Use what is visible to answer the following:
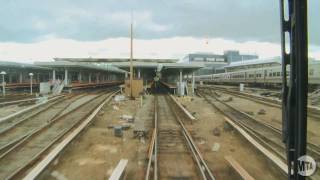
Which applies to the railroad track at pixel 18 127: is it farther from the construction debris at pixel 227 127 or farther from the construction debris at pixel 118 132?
the construction debris at pixel 227 127

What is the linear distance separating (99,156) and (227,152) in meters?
4.17

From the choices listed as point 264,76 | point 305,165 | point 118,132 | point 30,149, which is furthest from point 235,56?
point 305,165

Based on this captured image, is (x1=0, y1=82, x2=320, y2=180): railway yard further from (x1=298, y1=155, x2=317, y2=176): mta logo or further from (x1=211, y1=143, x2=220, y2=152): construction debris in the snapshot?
(x1=298, y1=155, x2=317, y2=176): mta logo

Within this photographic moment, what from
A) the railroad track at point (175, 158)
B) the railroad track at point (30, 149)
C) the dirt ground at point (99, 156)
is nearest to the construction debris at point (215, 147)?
the railroad track at point (175, 158)

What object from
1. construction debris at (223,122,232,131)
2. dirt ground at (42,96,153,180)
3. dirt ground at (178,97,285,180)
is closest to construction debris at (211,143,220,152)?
dirt ground at (178,97,285,180)

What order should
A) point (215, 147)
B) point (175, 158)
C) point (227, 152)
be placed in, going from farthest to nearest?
point (215, 147) < point (227, 152) < point (175, 158)

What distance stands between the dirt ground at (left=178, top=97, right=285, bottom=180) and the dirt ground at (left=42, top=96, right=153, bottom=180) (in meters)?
2.07

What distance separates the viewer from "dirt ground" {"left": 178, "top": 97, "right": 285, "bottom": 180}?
32.1 feet

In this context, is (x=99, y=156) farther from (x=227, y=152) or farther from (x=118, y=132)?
(x=227, y=152)

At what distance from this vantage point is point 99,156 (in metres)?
11.8

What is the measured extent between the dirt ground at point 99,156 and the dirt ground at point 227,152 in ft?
6.80

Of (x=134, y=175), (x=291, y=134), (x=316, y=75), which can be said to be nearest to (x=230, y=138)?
(x=134, y=175)

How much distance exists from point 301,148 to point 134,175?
6.17 m

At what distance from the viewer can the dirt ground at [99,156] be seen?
9.70 metres
